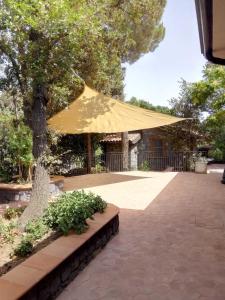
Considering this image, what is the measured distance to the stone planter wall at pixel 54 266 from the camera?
278 centimetres

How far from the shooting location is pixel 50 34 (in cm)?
513

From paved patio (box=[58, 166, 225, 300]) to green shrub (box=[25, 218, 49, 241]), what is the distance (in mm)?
954

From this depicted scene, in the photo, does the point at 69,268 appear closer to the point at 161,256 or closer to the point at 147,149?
the point at 161,256

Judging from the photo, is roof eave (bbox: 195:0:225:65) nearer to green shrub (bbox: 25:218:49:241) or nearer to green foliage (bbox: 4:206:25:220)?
green shrub (bbox: 25:218:49:241)

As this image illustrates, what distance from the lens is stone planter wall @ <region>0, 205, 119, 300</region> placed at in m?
2.78

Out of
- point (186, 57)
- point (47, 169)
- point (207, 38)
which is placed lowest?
point (47, 169)

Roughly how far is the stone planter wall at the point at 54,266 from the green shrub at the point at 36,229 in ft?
2.22

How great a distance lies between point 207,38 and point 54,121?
8217 mm

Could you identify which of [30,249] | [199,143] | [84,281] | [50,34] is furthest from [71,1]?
[199,143]

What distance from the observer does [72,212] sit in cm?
453

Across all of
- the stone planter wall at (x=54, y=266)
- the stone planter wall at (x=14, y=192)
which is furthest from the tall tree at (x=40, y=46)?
the stone planter wall at (x=14, y=192)

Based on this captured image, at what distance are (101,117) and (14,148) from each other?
9.34 ft

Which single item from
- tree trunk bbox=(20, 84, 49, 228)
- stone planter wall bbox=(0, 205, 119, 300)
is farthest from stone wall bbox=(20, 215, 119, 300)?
tree trunk bbox=(20, 84, 49, 228)

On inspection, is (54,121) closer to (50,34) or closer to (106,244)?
(50,34)
